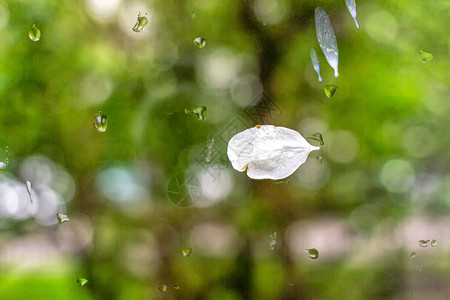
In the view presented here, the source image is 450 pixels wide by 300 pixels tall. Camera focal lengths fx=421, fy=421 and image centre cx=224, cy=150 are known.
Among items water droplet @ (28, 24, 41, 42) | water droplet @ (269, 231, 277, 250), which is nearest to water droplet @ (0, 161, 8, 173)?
water droplet @ (28, 24, 41, 42)

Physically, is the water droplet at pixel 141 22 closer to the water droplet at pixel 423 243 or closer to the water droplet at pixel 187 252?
the water droplet at pixel 187 252

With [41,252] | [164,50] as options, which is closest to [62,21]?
[164,50]

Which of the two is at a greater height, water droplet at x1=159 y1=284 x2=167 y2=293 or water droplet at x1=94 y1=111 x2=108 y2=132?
water droplet at x1=94 y1=111 x2=108 y2=132

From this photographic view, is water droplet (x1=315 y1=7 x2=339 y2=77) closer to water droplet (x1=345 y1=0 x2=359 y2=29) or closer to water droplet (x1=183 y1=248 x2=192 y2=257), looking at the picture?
water droplet (x1=345 y1=0 x2=359 y2=29)

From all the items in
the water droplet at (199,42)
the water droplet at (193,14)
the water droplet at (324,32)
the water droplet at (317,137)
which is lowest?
the water droplet at (317,137)

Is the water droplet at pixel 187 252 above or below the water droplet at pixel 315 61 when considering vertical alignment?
below

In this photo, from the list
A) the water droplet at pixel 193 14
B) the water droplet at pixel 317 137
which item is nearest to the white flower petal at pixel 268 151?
the water droplet at pixel 317 137

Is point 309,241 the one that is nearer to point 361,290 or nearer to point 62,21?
point 361,290

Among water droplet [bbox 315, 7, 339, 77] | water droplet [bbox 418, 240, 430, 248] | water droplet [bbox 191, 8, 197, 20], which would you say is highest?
water droplet [bbox 191, 8, 197, 20]
